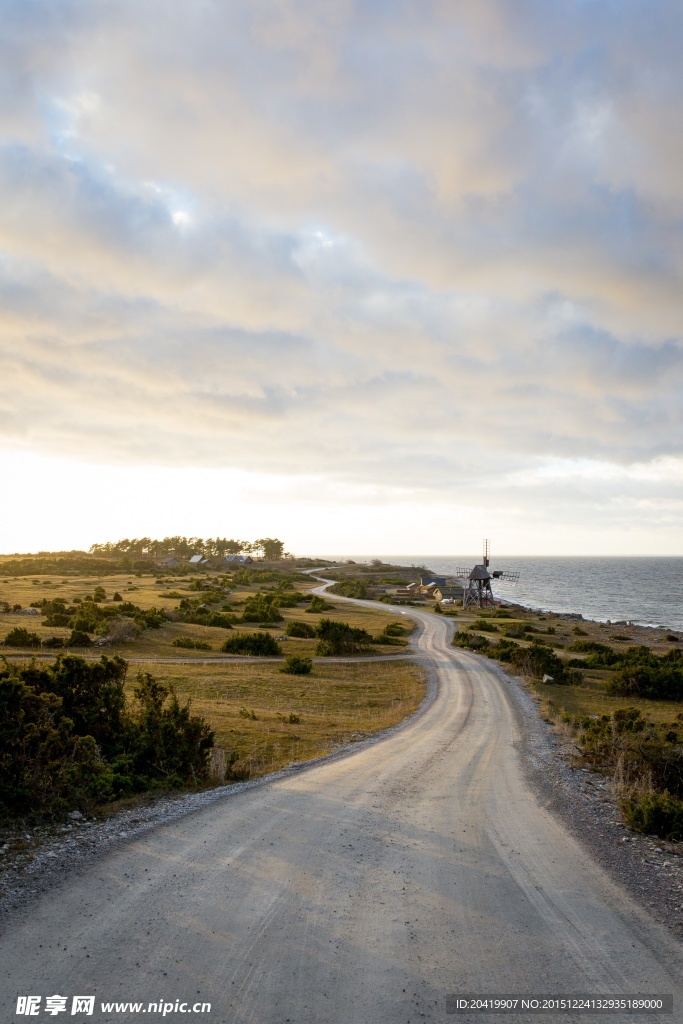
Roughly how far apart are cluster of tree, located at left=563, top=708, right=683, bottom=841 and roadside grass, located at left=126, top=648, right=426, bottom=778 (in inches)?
351

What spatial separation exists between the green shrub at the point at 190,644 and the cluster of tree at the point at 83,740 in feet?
98.0

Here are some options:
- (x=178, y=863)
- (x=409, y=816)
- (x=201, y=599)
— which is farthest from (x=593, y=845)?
(x=201, y=599)

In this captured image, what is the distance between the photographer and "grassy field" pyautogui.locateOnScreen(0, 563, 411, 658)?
148 feet

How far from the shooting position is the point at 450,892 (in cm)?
944

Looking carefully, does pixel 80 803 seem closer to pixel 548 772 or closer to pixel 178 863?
pixel 178 863

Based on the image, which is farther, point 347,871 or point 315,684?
point 315,684

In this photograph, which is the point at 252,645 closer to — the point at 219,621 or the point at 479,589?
the point at 219,621

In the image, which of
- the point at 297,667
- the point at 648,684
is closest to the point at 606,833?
the point at 648,684

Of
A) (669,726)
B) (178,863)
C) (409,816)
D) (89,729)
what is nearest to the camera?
(178,863)

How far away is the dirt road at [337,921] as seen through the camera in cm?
685

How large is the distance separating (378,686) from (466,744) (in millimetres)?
16002

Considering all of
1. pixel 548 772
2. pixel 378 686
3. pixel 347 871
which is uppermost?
pixel 347 871

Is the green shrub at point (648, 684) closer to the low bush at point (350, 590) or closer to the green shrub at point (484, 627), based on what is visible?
the green shrub at point (484, 627)

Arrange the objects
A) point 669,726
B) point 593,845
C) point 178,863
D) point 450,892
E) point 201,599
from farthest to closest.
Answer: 1. point 201,599
2. point 669,726
3. point 593,845
4. point 178,863
5. point 450,892
